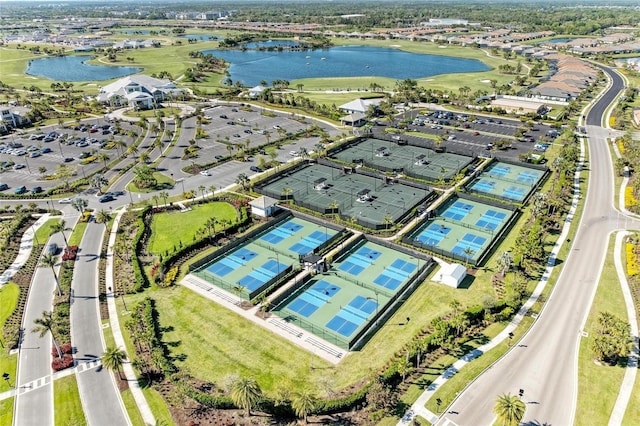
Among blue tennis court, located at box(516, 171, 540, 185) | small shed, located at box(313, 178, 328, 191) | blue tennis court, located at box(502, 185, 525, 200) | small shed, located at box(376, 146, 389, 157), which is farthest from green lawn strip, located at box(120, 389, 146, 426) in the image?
blue tennis court, located at box(516, 171, 540, 185)

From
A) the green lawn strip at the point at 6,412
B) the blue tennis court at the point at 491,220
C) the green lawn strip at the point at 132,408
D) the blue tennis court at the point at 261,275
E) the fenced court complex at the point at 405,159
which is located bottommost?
the green lawn strip at the point at 6,412

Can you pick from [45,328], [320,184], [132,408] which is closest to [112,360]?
[132,408]

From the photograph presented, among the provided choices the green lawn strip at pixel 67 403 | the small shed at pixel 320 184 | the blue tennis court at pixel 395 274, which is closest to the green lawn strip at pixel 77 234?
the green lawn strip at pixel 67 403

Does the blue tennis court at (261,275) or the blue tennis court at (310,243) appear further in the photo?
the blue tennis court at (310,243)

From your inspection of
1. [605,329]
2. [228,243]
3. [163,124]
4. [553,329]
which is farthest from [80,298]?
[163,124]

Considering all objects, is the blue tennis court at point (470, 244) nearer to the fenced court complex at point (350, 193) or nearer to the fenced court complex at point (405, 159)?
the fenced court complex at point (350, 193)

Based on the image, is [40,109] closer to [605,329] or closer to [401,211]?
[401,211]

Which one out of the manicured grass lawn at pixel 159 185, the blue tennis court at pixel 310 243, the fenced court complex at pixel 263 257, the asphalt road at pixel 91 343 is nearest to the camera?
the asphalt road at pixel 91 343
